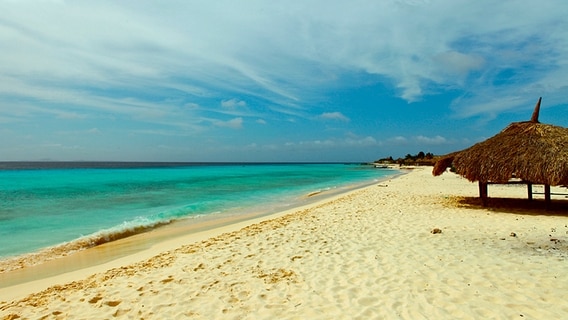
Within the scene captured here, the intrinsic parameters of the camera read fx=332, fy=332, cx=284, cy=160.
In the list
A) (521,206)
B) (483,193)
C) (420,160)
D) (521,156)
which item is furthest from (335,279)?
(420,160)

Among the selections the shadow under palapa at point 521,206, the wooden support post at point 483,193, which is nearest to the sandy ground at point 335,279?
the shadow under palapa at point 521,206

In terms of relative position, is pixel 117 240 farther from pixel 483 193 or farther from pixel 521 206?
pixel 521 206

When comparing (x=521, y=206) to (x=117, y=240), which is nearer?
(x=117, y=240)

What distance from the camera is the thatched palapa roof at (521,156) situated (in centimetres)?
930

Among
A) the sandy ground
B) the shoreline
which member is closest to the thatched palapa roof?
the sandy ground

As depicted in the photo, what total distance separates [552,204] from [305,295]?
1106 centimetres

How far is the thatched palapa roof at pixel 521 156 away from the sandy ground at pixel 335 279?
2.02 metres

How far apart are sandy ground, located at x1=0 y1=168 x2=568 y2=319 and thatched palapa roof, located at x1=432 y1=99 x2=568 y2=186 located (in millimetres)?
2023

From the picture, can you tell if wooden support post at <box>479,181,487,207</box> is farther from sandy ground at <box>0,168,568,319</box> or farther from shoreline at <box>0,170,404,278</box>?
shoreline at <box>0,170,404,278</box>

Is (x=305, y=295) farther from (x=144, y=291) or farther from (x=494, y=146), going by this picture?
(x=494, y=146)

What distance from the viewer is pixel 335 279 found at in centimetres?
465

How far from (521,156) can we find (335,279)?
8474mm

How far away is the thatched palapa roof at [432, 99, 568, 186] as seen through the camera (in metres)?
9.30

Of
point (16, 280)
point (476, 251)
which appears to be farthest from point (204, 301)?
point (476, 251)
